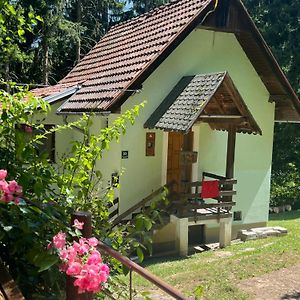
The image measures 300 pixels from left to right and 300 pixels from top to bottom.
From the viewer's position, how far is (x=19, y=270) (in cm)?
259

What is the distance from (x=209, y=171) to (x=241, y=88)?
2765 mm

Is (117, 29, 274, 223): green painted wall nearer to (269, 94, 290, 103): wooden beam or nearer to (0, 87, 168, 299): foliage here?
(269, 94, 290, 103): wooden beam

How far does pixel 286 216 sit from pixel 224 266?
9.51m

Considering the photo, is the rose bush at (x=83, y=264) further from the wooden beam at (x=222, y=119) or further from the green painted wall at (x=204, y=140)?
the wooden beam at (x=222, y=119)

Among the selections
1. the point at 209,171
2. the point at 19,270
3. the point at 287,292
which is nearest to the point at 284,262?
the point at 287,292

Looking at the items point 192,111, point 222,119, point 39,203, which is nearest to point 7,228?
point 39,203

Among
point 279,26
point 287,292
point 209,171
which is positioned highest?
point 279,26

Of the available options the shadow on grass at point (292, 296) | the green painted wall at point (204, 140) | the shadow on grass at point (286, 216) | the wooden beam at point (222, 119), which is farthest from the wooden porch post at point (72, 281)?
the shadow on grass at point (286, 216)

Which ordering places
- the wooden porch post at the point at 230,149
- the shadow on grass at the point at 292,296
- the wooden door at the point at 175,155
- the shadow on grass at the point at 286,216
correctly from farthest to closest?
the shadow on grass at the point at 286,216
the wooden door at the point at 175,155
the wooden porch post at the point at 230,149
the shadow on grass at the point at 292,296

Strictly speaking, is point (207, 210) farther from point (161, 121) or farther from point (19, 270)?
point (19, 270)

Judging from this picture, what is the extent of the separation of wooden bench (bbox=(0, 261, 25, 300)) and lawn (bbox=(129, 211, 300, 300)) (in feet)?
16.7

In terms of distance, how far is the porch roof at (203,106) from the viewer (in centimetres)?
988

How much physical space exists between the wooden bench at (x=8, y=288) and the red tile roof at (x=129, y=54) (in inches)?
294

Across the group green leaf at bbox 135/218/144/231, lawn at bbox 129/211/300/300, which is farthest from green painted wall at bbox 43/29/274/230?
green leaf at bbox 135/218/144/231
